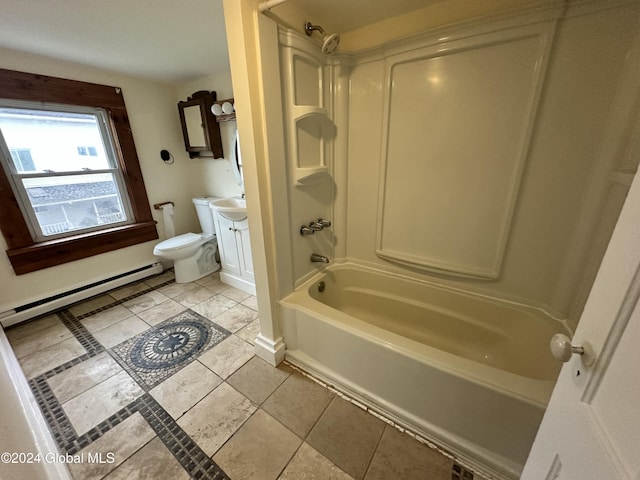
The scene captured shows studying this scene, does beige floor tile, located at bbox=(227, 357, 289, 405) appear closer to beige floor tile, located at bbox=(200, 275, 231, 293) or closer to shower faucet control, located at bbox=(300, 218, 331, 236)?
shower faucet control, located at bbox=(300, 218, 331, 236)

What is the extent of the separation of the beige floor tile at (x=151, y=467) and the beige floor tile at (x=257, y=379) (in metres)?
0.40

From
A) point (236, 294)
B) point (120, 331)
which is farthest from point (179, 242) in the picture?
point (120, 331)

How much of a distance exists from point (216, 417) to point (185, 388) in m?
0.31

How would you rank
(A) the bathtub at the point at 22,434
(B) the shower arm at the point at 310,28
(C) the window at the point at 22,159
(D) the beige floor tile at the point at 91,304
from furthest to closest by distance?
(D) the beige floor tile at the point at 91,304
(C) the window at the point at 22,159
(B) the shower arm at the point at 310,28
(A) the bathtub at the point at 22,434

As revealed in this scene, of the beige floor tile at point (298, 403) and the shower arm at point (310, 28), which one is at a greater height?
the shower arm at point (310, 28)

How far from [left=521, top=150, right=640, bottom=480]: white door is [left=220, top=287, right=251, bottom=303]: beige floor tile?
224 cm

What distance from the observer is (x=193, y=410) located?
1.33 metres

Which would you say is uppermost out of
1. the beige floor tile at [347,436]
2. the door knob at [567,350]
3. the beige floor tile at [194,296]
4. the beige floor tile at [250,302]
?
the door knob at [567,350]

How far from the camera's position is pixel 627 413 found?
1.34 ft

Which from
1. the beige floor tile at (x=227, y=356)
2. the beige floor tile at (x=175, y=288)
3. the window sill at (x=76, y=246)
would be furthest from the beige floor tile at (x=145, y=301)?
the beige floor tile at (x=227, y=356)

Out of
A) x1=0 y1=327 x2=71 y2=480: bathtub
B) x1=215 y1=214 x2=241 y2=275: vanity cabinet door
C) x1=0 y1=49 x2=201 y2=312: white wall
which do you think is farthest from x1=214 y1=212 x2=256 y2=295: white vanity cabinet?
x1=0 y1=327 x2=71 y2=480: bathtub

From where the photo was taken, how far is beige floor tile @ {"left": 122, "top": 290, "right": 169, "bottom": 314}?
88.9 inches

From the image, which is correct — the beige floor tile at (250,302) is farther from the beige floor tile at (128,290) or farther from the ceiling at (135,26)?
the ceiling at (135,26)

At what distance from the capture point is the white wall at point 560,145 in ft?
3.46
